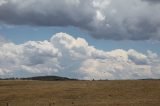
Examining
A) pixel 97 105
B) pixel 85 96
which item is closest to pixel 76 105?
pixel 97 105

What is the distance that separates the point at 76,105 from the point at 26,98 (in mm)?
19566

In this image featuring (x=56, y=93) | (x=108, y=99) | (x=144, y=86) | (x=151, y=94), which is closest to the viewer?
(x=108, y=99)

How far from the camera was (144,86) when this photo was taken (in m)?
97.1

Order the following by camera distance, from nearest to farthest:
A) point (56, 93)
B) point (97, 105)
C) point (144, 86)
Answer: point (97, 105) < point (56, 93) < point (144, 86)

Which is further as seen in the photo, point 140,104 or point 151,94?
point 151,94

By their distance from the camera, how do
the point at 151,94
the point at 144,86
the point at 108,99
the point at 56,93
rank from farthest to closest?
the point at 144,86, the point at 56,93, the point at 151,94, the point at 108,99

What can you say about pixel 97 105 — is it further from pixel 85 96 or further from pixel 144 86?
pixel 144 86

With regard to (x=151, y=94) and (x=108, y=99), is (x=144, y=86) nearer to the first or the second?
(x=151, y=94)

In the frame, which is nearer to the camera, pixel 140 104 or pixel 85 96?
pixel 140 104

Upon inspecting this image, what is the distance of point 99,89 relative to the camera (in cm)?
9550

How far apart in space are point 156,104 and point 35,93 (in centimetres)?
3437

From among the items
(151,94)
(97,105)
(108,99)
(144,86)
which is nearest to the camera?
(97,105)

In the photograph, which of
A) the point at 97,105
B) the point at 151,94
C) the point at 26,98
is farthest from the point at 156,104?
the point at 26,98

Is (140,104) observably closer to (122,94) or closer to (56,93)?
(122,94)
